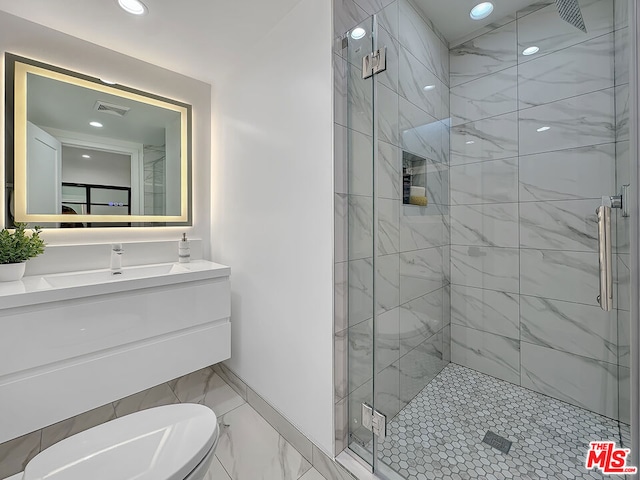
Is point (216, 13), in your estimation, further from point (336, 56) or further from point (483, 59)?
point (483, 59)

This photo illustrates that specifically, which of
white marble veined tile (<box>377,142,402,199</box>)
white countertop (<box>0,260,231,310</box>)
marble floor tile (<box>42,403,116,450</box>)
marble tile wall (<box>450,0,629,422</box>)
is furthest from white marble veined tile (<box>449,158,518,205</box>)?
marble floor tile (<box>42,403,116,450</box>)

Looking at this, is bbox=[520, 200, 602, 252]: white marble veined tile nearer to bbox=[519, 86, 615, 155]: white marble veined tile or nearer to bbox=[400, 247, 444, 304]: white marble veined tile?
bbox=[519, 86, 615, 155]: white marble veined tile

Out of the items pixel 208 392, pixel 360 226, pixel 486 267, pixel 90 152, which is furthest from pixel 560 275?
pixel 90 152

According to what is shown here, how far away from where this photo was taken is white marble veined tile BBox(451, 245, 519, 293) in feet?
6.36

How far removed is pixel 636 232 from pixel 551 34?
161 cm

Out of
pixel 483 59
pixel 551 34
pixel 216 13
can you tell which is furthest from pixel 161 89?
pixel 551 34

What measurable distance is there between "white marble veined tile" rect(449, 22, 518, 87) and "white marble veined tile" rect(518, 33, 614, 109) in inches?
5.7

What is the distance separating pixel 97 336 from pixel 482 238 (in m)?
2.36

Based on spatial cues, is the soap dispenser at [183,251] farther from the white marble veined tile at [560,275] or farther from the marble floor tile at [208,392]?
the white marble veined tile at [560,275]

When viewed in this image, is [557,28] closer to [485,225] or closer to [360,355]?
[485,225]

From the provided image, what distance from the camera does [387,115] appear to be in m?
1.45

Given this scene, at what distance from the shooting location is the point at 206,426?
1.03 meters

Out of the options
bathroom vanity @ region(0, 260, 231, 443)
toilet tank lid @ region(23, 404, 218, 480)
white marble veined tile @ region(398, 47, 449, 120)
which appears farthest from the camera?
white marble veined tile @ region(398, 47, 449, 120)

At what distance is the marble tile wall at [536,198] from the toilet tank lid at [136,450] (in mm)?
1796
